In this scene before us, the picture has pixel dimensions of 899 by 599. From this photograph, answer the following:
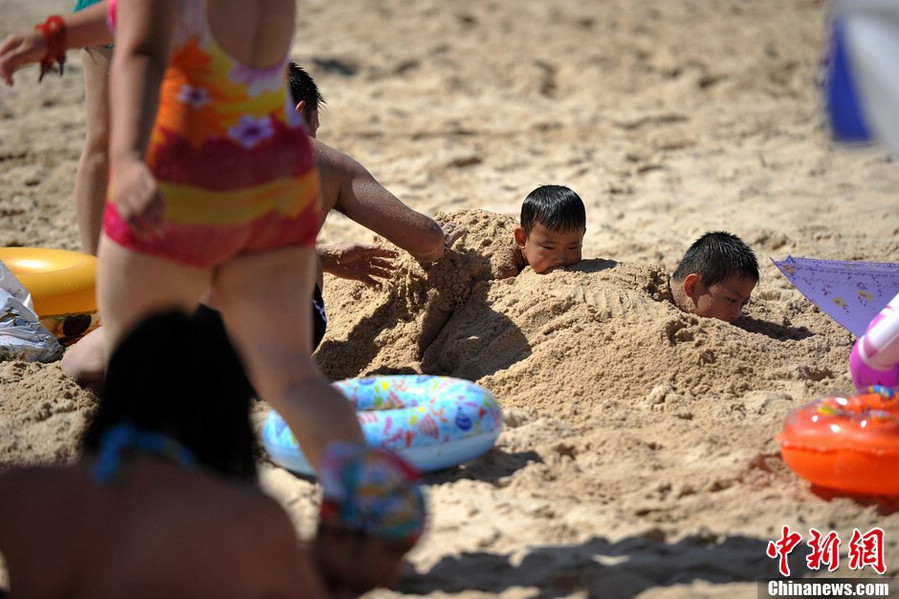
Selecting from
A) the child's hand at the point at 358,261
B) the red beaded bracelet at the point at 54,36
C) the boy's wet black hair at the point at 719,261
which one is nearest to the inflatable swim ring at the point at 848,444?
the boy's wet black hair at the point at 719,261

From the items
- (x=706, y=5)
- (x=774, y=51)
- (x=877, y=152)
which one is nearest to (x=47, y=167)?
(x=877, y=152)

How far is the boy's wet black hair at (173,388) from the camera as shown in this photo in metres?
2.00

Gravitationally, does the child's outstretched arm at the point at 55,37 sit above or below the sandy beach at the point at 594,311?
above

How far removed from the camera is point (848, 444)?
2.74 m

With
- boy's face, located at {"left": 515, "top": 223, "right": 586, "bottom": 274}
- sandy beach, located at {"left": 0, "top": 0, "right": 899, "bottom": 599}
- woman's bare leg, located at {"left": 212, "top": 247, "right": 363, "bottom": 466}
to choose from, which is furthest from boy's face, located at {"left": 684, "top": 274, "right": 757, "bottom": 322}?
woman's bare leg, located at {"left": 212, "top": 247, "right": 363, "bottom": 466}

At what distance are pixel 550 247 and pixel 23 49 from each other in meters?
2.17

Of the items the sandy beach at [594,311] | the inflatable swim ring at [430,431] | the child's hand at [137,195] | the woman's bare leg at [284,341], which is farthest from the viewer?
the inflatable swim ring at [430,431]

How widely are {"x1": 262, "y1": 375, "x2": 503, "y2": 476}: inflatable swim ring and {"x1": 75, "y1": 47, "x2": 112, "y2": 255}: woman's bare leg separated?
1645 mm

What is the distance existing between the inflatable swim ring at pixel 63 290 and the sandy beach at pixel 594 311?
401 mm

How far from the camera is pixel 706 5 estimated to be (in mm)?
11336

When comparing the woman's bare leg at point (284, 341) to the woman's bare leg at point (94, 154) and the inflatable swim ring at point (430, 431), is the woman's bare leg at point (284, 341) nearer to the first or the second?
the inflatable swim ring at point (430, 431)

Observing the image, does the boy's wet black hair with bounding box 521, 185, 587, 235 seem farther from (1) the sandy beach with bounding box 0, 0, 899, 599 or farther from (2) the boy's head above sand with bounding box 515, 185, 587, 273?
(1) the sandy beach with bounding box 0, 0, 899, 599

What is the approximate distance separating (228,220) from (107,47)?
207 cm

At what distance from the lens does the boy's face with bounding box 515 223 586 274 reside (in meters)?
4.07
